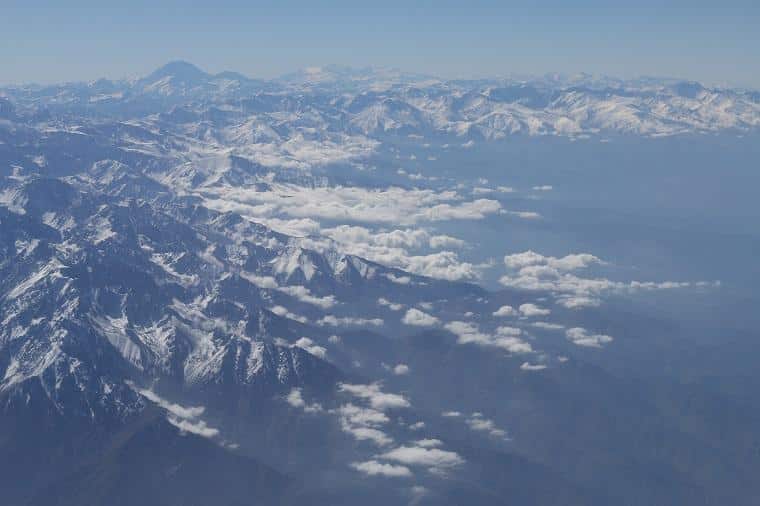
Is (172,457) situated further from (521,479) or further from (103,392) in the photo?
(521,479)

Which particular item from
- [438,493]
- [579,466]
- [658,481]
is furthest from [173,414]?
[658,481]

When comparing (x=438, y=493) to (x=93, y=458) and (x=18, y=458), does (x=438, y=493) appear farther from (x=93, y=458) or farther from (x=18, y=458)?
(x=18, y=458)

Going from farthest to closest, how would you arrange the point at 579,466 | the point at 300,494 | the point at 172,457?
the point at 579,466 < the point at 172,457 < the point at 300,494

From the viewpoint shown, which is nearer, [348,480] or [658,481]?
[348,480]

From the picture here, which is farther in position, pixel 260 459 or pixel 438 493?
pixel 260 459

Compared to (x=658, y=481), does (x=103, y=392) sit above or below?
above

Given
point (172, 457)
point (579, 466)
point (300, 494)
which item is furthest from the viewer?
point (579, 466)

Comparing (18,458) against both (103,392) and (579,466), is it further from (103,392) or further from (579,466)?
(579,466)

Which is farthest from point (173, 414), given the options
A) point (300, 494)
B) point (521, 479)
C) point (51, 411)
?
point (521, 479)
